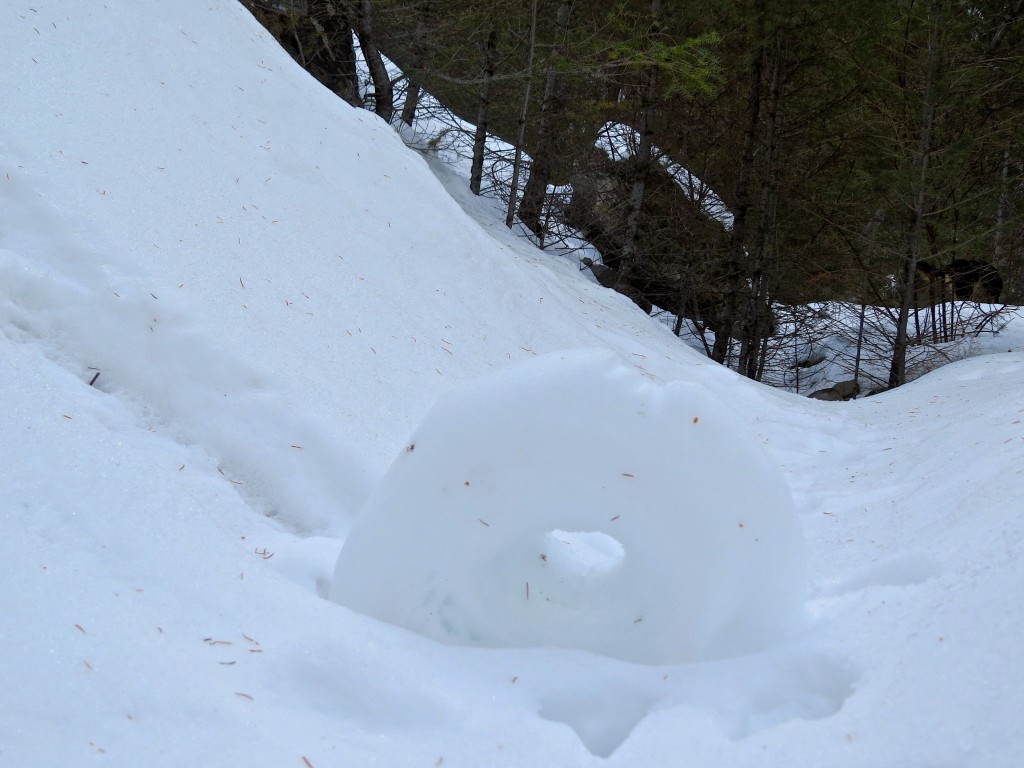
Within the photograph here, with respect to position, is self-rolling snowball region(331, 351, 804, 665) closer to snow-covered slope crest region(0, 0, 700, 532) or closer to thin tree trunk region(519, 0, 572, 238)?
snow-covered slope crest region(0, 0, 700, 532)

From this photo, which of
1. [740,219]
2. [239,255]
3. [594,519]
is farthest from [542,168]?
[594,519]

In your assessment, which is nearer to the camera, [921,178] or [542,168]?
[921,178]

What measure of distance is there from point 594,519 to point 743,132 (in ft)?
36.8

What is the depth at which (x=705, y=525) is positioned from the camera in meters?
2.17

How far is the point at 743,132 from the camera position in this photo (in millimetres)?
12008

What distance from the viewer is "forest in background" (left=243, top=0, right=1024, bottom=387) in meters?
9.38

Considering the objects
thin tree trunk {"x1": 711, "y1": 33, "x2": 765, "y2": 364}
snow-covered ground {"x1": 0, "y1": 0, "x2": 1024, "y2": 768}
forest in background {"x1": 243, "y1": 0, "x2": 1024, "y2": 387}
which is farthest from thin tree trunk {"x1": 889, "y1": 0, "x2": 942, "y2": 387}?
snow-covered ground {"x1": 0, "y1": 0, "x2": 1024, "y2": 768}

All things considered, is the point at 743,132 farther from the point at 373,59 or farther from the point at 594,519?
the point at 594,519

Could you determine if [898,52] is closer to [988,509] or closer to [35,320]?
[988,509]

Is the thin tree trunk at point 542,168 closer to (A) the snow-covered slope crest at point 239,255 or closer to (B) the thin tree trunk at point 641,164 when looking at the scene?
(B) the thin tree trunk at point 641,164

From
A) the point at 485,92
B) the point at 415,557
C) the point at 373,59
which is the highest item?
the point at 485,92

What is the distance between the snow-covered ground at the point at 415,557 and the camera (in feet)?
5.55

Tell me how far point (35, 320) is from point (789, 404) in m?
5.83

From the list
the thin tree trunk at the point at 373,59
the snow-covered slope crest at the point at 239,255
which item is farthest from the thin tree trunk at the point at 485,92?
the snow-covered slope crest at the point at 239,255
